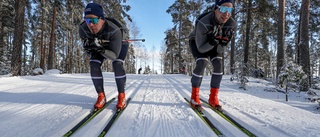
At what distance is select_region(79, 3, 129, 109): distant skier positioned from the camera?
3.01 metres

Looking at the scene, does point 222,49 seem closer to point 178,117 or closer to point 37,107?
point 178,117

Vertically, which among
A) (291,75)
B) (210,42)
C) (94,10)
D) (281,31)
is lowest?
(291,75)

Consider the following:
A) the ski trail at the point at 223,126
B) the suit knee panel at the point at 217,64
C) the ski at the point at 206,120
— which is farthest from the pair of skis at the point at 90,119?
the suit knee panel at the point at 217,64

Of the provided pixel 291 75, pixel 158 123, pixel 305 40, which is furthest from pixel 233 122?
pixel 305 40

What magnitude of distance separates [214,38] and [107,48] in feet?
5.38

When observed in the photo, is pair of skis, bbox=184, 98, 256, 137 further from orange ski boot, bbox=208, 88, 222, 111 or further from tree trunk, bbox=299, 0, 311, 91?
tree trunk, bbox=299, 0, 311, 91

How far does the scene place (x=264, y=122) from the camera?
2.39 meters

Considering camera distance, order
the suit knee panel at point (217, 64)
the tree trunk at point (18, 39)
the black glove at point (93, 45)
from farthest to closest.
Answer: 1. the tree trunk at point (18, 39)
2. the suit knee panel at point (217, 64)
3. the black glove at point (93, 45)

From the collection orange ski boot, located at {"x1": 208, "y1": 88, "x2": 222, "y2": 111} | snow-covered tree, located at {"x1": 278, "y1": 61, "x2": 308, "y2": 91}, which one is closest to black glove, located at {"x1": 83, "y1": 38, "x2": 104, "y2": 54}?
orange ski boot, located at {"x1": 208, "y1": 88, "x2": 222, "y2": 111}

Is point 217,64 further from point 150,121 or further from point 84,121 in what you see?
point 84,121

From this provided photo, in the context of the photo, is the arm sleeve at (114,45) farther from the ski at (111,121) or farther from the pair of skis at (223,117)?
the pair of skis at (223,117)

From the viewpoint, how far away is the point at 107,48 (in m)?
3.19

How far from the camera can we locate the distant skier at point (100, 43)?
9.88 ft

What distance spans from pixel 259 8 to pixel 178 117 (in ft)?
51.2
